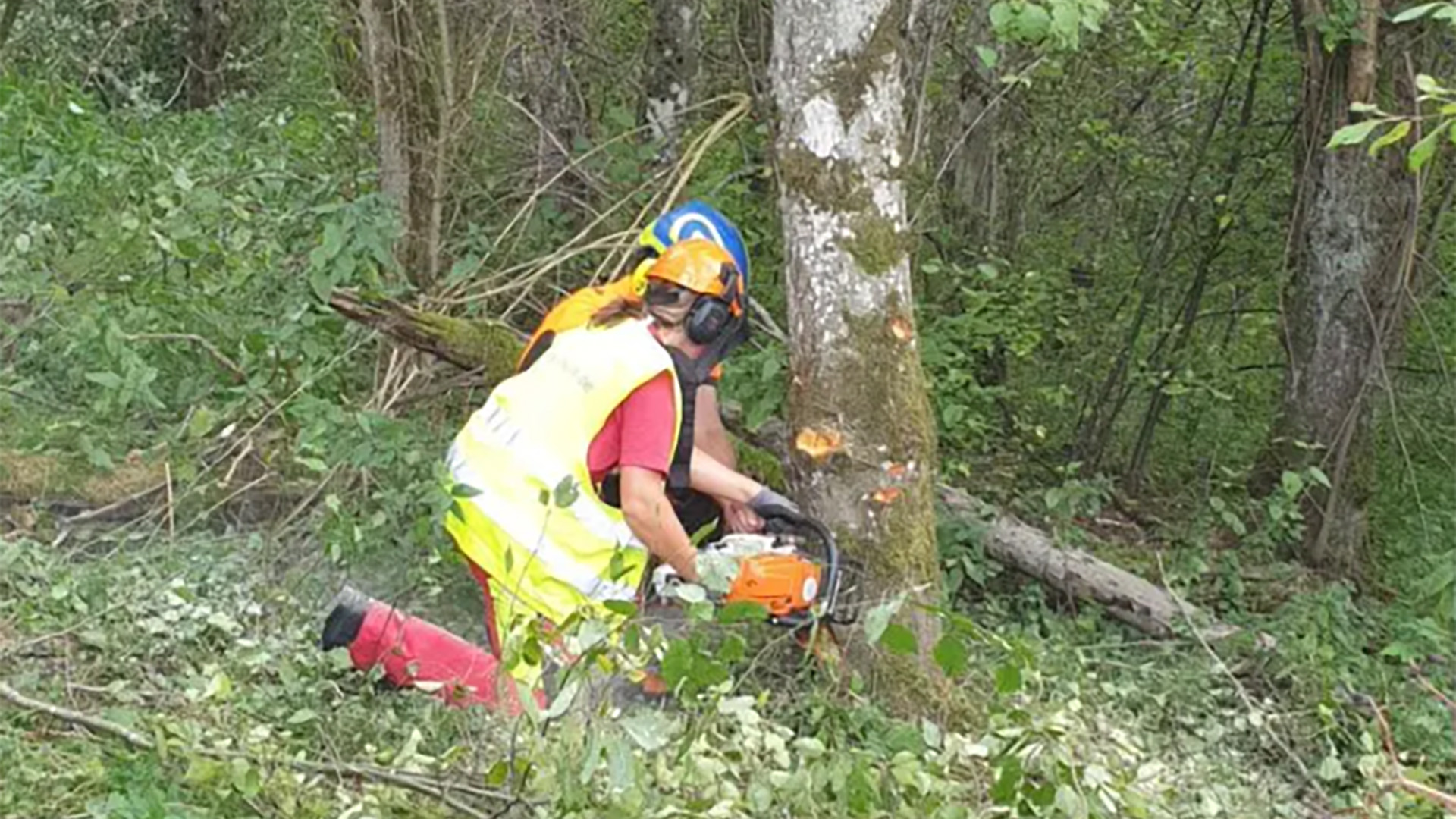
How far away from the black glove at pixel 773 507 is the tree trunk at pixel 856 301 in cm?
12

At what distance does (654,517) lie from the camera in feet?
12.7

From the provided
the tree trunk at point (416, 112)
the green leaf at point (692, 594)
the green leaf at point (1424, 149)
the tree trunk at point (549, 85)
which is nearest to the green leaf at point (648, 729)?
the green leaf at point (692, 594)

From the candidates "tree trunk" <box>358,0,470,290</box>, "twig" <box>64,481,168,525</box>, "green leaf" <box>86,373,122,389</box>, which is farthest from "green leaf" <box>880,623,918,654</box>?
"tree trunk" <box>358,0,470,290</box>

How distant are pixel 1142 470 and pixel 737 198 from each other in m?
2.40

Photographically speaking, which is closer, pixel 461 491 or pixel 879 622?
pixel 879 622

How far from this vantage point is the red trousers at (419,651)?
401 centimetres

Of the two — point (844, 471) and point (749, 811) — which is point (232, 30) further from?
point (749, 811)

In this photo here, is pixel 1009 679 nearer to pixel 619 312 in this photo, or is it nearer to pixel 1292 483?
pixel 619 312

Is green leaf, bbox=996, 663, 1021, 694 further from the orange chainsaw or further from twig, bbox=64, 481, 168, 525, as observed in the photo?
twig, bbox=64, 481, 168, 525

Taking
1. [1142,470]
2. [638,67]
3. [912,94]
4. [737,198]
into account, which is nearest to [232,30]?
[638,67]

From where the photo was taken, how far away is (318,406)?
4.20m

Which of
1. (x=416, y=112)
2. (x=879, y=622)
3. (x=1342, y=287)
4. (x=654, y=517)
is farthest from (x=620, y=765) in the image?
(x=1342, y=287)

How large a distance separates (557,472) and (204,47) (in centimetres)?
1027

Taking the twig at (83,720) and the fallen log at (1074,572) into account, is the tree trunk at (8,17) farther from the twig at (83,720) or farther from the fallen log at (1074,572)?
the twig at (83,720)
